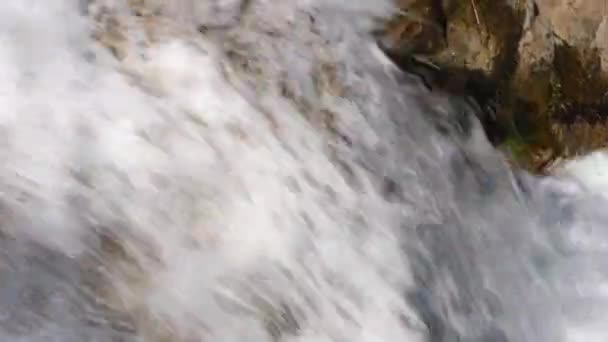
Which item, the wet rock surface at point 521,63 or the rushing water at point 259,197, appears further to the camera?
the wet rock surface at point 521,63

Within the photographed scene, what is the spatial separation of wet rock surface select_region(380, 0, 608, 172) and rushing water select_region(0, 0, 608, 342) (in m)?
0.07

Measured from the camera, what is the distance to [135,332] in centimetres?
179

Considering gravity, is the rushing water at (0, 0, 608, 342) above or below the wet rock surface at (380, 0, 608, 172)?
below

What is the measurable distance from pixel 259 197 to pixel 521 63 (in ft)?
2.80

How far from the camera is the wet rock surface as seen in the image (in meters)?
2.29

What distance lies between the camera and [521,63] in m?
2.39

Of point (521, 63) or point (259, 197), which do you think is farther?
point (521, 63)

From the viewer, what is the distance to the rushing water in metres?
1.83

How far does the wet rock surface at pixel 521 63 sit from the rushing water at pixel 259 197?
67 mm

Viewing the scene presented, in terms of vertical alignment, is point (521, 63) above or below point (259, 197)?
above

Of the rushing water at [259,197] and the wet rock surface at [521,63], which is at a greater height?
the wet rock surface at [521,63]

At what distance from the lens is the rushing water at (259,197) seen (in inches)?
72.1

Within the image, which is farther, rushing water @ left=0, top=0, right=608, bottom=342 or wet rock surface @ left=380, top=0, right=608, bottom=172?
wet rock surface @ left=380, top=0, right=608, bottom=172

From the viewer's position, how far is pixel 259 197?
2.00 metres
